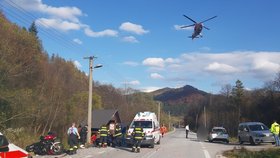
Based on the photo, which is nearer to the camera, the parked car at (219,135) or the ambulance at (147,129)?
the ambulance at (147,129)

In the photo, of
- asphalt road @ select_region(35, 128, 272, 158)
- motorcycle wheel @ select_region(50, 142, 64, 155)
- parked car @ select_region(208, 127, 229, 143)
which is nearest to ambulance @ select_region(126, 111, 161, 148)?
asphalt road @ select_region(35, 128, 272, 158)

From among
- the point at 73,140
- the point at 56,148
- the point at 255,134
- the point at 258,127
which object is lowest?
the point at 56,148

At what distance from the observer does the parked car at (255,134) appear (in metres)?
30.1

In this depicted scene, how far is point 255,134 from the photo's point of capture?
30.6 metres

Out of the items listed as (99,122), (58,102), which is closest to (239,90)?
(99,122)

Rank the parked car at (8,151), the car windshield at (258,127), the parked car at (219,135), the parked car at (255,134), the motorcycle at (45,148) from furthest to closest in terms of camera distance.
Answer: the parked car at (219,135) → the car windshield at (258,127) → the parked car at (255,134) → the motorcycle at (45,148) → the parked car at (8,151)

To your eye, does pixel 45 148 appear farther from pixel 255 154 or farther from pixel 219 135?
pixel 219 135

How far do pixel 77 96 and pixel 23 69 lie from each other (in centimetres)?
2420

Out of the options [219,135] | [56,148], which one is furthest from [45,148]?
[219,135]

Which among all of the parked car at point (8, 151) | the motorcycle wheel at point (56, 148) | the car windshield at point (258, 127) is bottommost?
the motorcycle wheel at point (56, 148)

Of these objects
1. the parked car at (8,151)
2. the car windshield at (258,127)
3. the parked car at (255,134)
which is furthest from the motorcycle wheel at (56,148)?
the car windshield at (258,127)

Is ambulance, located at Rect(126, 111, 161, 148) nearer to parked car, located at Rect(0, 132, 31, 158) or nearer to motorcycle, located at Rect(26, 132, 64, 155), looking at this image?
motorcycle, located at Rect(26, 132, 64, 155)

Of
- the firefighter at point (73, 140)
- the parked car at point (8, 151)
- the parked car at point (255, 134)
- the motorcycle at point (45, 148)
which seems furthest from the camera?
the parked car at point (255, 134)

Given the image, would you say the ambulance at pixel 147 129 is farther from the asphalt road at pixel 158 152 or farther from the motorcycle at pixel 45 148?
the motorcycle at pixel 45 148
